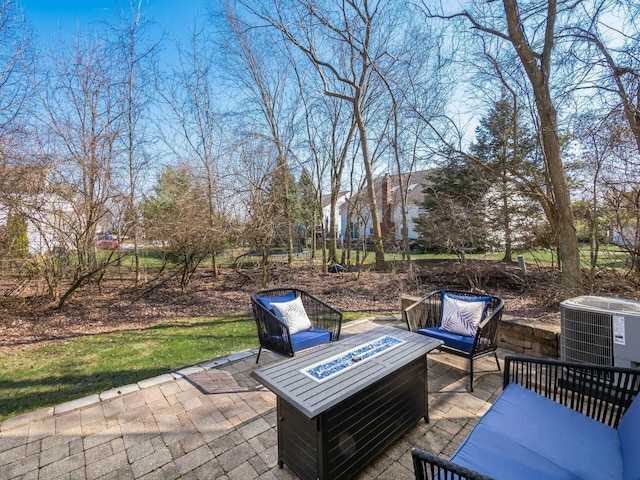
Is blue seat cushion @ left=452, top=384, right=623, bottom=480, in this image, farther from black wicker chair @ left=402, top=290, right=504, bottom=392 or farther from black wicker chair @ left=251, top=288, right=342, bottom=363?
black wicker chair @ left=251, top=288, right=342, bottom=363

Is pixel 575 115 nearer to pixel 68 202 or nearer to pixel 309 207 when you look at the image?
pixel 309 207

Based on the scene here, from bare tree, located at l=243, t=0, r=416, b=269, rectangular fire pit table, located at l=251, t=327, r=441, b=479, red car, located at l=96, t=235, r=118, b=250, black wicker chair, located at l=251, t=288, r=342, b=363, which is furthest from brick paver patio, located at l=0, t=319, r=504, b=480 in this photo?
bare tree, located at l=243, t=0, r=416, b=269

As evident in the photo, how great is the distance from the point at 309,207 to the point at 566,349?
8921 millimetres

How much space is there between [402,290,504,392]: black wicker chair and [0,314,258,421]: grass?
7.35 feet

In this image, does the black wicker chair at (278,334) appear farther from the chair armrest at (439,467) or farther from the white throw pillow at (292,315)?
the chair armrest at (439,467)

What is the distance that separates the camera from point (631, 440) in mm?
1473

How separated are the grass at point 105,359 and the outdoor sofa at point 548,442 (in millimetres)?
3075

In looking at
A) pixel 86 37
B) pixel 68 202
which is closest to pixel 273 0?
pixel 86 37

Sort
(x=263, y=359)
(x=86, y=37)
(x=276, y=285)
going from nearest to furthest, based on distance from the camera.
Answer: (x=263, y=359) → (x=86, y=37) → (x=276, y=285)

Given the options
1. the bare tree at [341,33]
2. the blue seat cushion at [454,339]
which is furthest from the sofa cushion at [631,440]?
the bare tree at [341,33]

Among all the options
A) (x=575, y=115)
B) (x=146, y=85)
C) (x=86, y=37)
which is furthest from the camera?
(x=146, y=85)

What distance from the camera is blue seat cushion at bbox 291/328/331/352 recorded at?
10.5 ft

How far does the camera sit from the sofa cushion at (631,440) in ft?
4.23

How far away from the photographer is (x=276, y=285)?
27.0 feet
